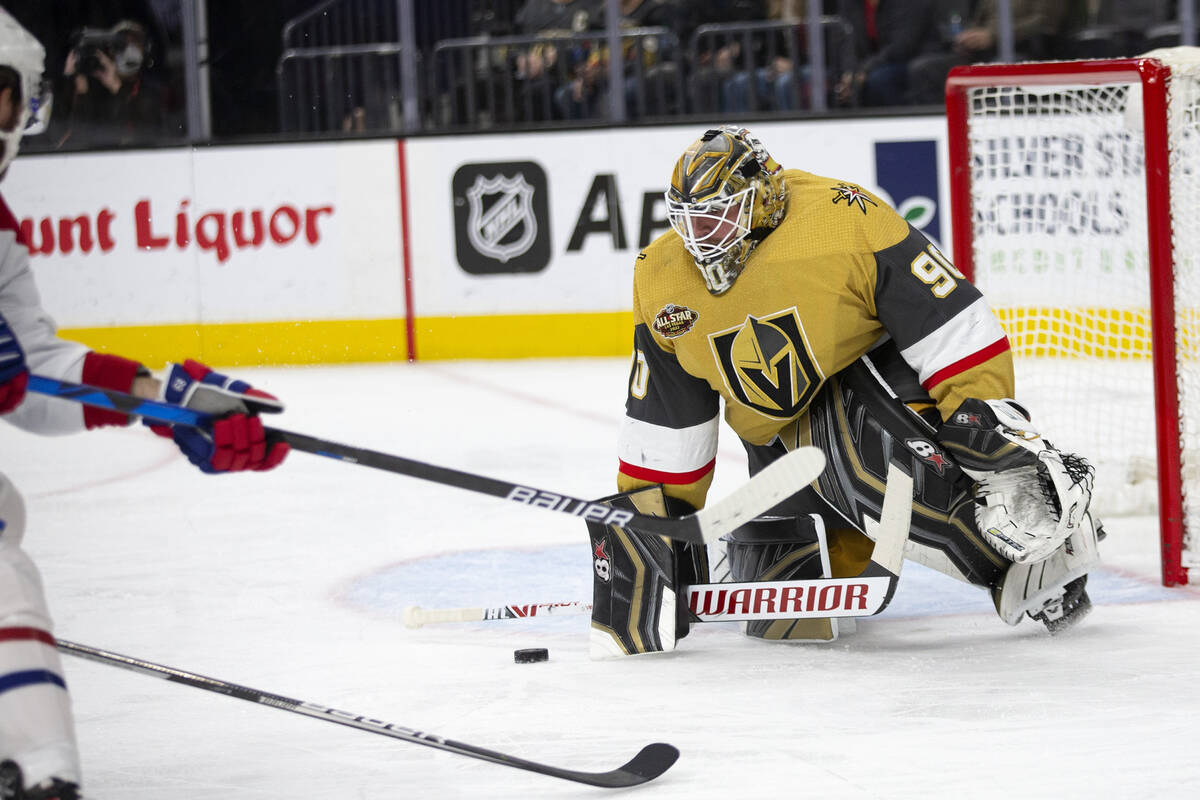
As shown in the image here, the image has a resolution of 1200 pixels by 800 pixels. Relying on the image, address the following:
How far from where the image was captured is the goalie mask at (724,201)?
2326mm

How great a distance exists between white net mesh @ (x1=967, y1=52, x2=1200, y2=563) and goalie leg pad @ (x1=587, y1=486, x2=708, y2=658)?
3.32 ft

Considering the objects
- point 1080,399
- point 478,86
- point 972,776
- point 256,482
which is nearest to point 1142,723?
point 972,776

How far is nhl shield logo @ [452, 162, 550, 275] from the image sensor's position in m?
6.79

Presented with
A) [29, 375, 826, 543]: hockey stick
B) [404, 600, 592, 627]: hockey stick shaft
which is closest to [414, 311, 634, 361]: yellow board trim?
[404, 600, 592, 627]: hockey stick shaft

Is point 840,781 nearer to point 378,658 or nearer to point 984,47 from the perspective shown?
point 378,658

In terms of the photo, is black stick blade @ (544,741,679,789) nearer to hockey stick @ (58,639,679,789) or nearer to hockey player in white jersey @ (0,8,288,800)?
hockey stick @ (58,639,679,789)

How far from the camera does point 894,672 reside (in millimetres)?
2359

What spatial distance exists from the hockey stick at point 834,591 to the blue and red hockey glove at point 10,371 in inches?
45.8

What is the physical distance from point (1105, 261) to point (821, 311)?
6.66ft

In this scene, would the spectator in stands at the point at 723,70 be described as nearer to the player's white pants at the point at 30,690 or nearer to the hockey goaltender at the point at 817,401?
the hockey goaltender at the point at 817,401

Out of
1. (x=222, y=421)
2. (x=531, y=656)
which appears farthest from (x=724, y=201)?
(x=222, y=421)

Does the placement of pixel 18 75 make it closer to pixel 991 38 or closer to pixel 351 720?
pixel 351 720

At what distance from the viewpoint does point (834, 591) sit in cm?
245

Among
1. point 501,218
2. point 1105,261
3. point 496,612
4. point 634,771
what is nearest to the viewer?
point 634,771
